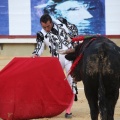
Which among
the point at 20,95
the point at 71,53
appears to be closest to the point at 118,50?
the point at 71,53

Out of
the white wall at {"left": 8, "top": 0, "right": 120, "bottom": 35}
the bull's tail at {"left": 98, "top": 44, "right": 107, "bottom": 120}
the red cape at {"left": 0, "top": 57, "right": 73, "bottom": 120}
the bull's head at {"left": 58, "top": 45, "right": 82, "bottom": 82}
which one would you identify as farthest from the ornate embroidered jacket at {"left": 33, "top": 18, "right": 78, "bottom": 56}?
the white wall at {"left": 8, "top": 0, "right": 120, "bottom": 35}

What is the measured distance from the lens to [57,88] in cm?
749

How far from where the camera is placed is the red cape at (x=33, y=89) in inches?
281

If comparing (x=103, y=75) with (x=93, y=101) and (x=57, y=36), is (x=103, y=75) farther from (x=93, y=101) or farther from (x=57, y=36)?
(x=57, y=36)

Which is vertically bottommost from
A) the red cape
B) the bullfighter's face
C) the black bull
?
the red cape

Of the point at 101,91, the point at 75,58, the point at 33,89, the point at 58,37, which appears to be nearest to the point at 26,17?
the point at 58,37

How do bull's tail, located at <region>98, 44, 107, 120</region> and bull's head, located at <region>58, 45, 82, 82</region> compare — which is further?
bull's head, located at <region>58, 45, 82, 82</region>

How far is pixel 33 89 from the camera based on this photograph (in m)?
7.27

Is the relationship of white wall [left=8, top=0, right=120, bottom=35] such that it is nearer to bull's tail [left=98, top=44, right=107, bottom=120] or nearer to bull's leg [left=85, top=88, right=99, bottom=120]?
bull's leg [left=85, top=88, right=99, bottom=120]

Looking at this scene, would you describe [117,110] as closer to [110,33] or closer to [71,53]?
[71,53]

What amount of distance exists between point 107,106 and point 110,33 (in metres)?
13.6

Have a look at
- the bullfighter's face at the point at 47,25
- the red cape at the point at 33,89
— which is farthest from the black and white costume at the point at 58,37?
the red cape at the point at 33,89

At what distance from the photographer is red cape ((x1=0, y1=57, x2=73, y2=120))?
7148 mm

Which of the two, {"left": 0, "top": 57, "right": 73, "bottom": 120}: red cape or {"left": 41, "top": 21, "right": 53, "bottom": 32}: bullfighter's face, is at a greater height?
{"left": 41, "top": 21, "right": 53, "bottom": 32}: bullfighter's face
